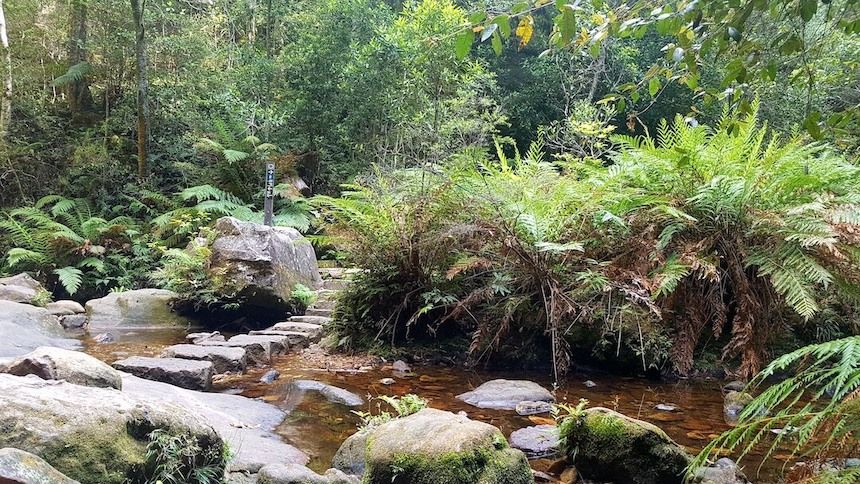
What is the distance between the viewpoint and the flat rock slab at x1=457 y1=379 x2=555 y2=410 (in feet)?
11.9

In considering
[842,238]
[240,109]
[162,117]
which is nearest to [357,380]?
[842,238]

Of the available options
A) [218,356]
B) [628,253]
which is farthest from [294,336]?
[628,253]

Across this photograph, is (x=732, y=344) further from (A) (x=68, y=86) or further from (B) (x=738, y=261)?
(A) (x=68, y=86)

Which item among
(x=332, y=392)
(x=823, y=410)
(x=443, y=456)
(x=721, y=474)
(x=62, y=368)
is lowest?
(x=332, y=392)

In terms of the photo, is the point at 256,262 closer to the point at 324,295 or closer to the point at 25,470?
the point at 324,295

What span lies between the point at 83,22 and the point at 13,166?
10.6 ft

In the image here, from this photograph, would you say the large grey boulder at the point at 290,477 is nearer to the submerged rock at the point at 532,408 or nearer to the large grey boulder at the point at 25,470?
the large grey boulder at the point at 25,470

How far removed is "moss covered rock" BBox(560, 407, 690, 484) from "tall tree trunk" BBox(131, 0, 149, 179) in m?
10.9

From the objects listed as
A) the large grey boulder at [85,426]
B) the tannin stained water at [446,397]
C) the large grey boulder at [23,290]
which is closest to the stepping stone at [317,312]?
the tannin stained water at [446,397]

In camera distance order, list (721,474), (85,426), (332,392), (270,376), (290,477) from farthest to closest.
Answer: (270,376) → (332,392) → (721,474) → (290,477) → (85,426)

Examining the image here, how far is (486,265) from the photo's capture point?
4578 mm

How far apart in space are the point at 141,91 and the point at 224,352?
825cm

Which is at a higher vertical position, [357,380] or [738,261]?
[738,261]

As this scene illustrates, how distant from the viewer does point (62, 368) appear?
252cm
